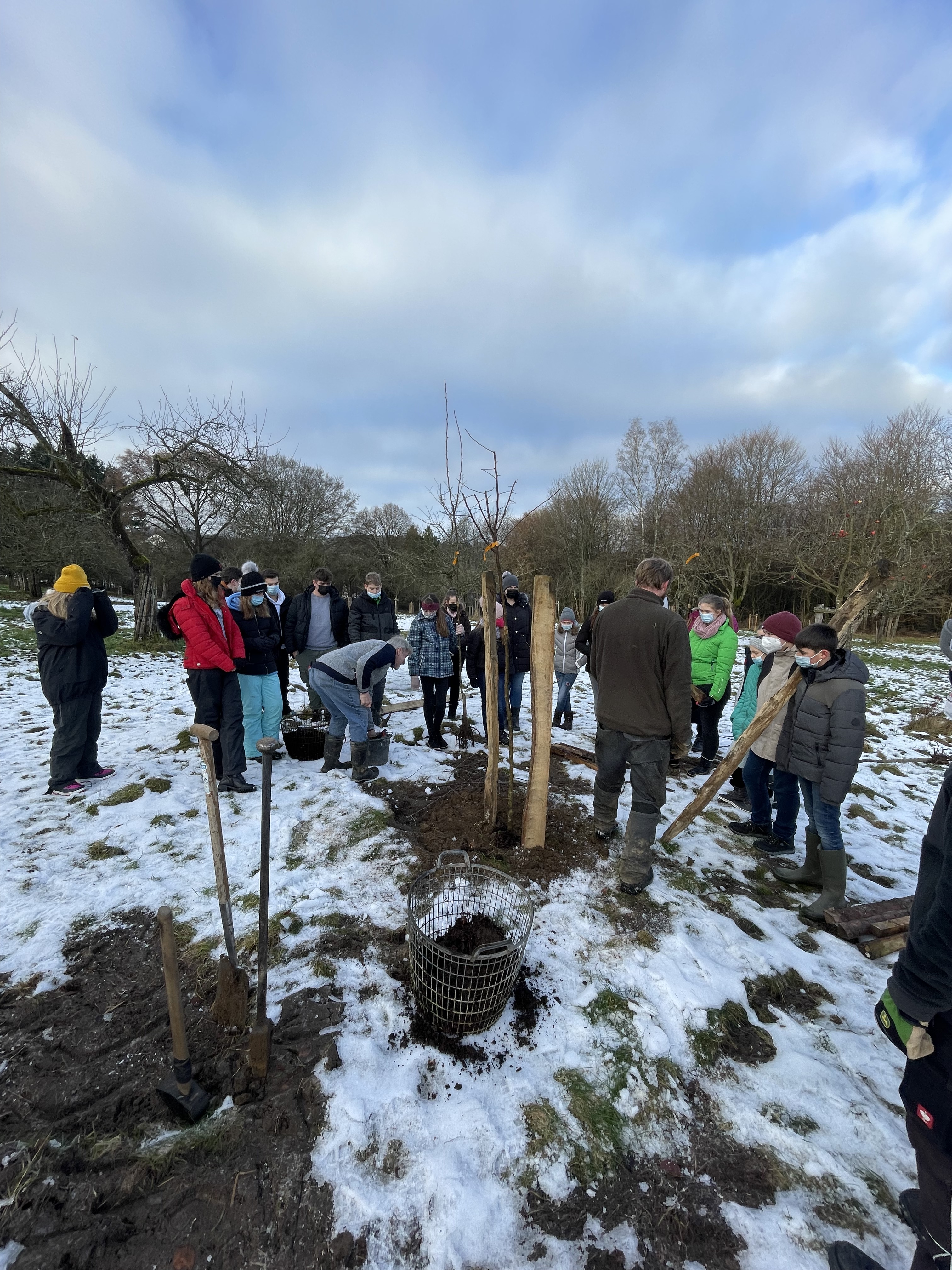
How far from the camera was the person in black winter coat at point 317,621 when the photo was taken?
19.8 feet

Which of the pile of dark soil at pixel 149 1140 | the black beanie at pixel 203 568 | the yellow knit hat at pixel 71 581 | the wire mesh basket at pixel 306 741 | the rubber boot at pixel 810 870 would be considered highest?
the black beanie at pixel 203 568

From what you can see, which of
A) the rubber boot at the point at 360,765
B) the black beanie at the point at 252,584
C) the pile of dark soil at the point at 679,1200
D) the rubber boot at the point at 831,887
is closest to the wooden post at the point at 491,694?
the rubber boot at the point at 360,765

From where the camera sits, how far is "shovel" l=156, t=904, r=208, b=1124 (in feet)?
5.84

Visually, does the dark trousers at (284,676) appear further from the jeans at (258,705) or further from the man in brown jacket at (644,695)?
the man in brown jacket at (644,695)

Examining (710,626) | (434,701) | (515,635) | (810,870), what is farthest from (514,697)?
Answer: (810,870)

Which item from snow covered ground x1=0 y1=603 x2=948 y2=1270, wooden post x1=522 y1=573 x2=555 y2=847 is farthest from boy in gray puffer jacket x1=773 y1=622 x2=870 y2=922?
wooden post x1=522 y1=573 x2=555 y2=847

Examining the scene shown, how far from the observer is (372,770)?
482 centimetres

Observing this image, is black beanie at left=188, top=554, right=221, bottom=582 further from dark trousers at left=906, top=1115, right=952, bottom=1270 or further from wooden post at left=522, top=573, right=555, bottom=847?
dark trousers at left=906, top=1115, right=952, bottom=1270

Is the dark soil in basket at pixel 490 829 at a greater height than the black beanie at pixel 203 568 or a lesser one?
lesser

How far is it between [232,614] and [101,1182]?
12.9 ft

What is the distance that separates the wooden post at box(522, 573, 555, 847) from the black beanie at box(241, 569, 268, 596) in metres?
2.99

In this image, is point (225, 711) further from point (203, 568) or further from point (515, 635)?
point (515, 635)

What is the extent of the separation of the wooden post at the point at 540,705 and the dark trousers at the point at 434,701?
230 cm

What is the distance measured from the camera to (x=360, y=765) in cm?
479
